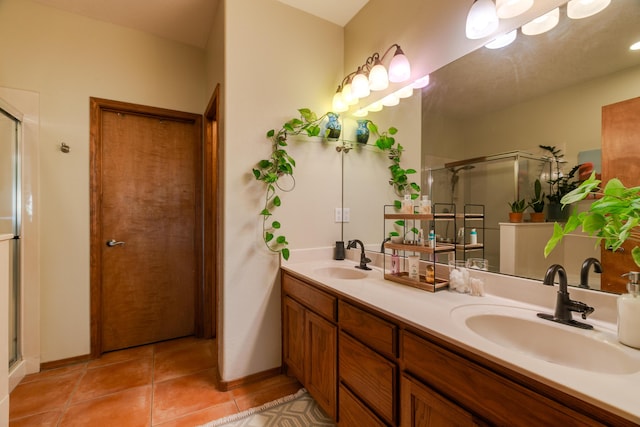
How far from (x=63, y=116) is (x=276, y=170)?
5.79 feet

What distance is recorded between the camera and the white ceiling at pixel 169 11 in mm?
2076

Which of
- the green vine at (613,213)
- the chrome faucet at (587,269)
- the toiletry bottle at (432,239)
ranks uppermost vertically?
the green vine at (613,213)

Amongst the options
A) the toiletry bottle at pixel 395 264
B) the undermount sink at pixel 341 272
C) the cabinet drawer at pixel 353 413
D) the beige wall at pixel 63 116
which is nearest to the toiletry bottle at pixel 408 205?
the toiletry bottle at pixel 395 264

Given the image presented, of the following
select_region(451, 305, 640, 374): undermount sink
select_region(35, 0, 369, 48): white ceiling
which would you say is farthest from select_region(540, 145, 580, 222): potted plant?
select_region(35, 0, 369, 48): white ceiling

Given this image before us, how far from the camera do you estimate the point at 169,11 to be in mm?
2168

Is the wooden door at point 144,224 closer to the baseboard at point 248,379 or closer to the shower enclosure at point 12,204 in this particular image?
the shower enclosure at point 12,204

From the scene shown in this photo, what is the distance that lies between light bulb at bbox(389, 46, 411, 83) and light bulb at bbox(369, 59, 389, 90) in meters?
0.09

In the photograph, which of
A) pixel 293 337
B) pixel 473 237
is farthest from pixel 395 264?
pixel 293 337

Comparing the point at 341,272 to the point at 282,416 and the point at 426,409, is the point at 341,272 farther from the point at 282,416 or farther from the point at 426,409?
the point at 426,409

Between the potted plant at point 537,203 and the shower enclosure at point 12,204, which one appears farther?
the shower enclosure at point 12,204

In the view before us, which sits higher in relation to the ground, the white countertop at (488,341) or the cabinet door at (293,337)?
the white countertop at (488,341)

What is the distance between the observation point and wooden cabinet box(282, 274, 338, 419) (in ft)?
4.74

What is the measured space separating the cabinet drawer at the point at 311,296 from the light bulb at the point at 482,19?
1458 millimetres

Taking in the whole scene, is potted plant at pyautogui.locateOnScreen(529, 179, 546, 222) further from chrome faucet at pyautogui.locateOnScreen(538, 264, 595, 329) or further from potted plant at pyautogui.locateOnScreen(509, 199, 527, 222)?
chrome faucet at pyautogui.locateOnScreen(538, 264, 595, 329)
